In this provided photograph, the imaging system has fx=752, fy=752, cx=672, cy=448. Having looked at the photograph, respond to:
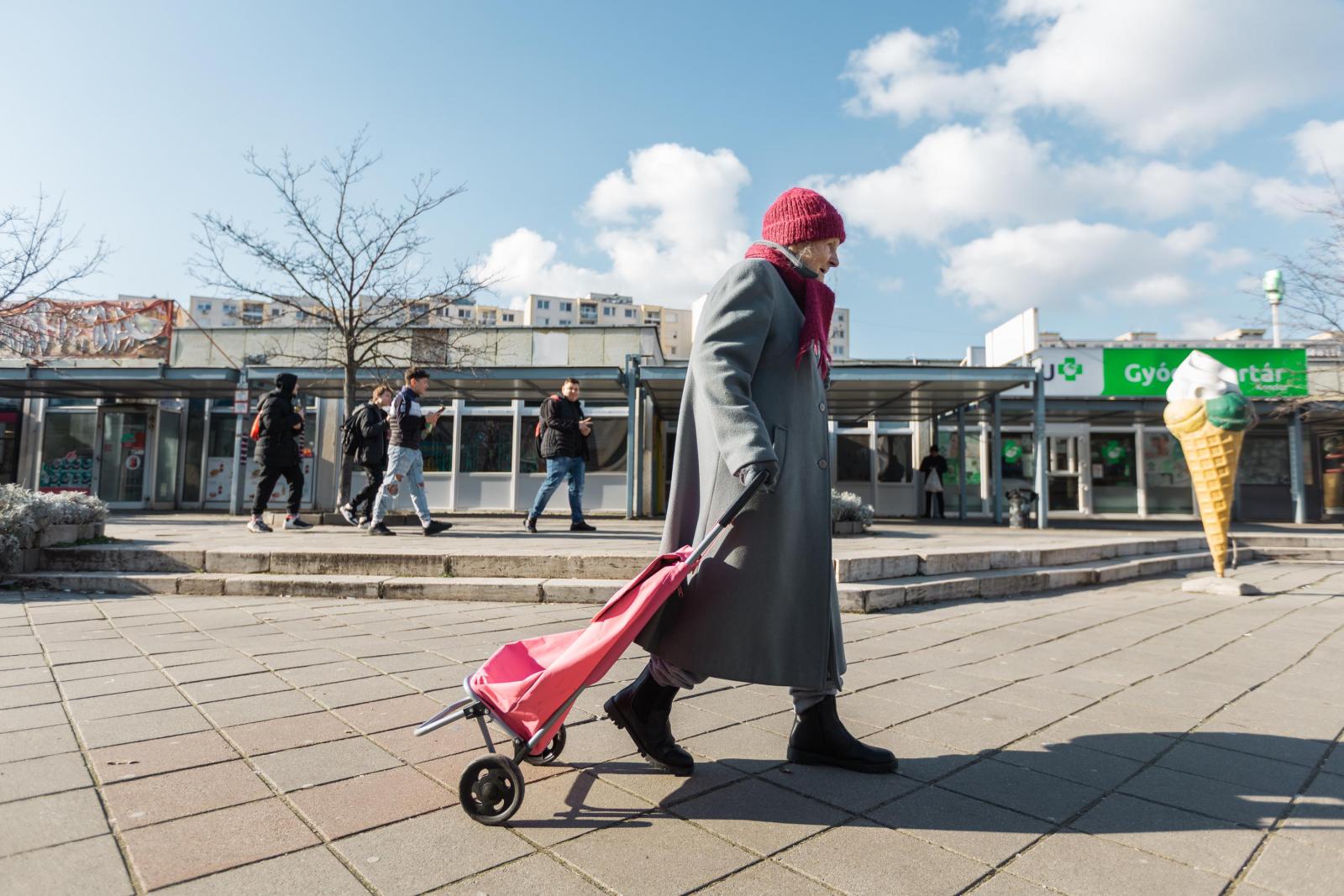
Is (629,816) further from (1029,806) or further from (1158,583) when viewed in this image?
(1158,583)

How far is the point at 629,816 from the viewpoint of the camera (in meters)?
2.17

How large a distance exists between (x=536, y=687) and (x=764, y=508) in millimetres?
868

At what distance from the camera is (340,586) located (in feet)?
20.0

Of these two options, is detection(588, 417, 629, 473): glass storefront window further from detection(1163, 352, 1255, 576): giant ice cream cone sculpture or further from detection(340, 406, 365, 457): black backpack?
detection(1163, 352, 1255, 576): giant ice cream cone sculpture

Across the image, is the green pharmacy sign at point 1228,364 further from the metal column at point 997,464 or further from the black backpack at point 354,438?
the black backpack at point 354,438

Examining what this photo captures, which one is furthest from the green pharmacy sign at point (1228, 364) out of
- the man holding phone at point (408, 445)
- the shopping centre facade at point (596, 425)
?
the man holding phone at point (408, 445)

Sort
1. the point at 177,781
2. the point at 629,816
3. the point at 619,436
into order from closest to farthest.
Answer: the point at 629,816 < the point at 177,781 < the point at 619,436

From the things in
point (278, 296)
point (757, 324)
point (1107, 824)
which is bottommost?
point (1107, 824)

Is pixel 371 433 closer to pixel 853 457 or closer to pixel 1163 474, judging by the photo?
pixel 853 457

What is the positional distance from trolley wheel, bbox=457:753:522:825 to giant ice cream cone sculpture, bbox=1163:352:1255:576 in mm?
7030

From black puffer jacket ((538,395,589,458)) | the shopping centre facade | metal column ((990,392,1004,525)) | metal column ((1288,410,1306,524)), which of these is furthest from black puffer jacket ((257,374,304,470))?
metal column ((1288,410,1306,524))

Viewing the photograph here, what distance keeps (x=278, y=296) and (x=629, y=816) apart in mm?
12937

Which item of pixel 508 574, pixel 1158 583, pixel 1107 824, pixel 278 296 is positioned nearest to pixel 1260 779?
pixel 1107 824

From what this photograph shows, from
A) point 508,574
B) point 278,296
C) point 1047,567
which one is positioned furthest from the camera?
point 278,296
